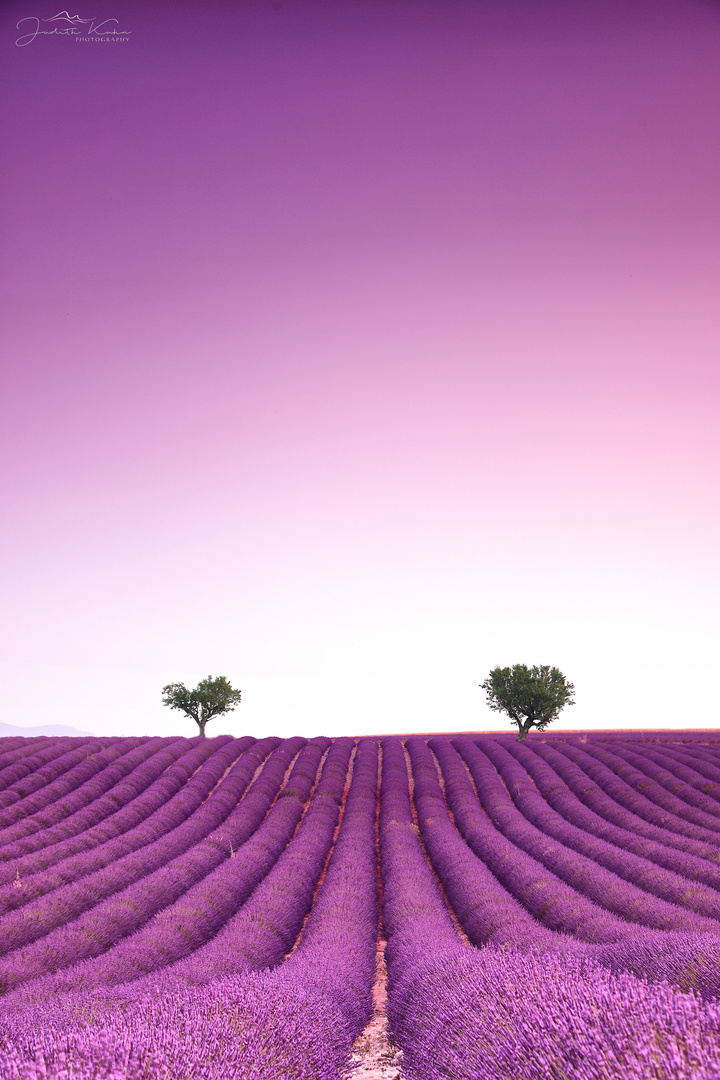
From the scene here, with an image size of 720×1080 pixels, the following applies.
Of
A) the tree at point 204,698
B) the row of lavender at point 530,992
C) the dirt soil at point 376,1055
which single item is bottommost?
the dirt soil at point 376,1055

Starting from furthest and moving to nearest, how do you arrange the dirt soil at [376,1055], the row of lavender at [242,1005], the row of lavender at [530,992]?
1. the dirt soil at [376,1055]
2. the row of lavender at [242,1005]
3. the row of lavender at [530,992]

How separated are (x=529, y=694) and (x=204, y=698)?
14949mm

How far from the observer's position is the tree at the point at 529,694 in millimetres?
29078

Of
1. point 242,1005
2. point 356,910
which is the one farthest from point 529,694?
point 242,1005

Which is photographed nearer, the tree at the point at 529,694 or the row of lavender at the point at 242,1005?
the row of lavender at the point at 242,1005

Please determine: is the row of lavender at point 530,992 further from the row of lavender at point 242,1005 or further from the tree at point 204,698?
the tree at point 204,698

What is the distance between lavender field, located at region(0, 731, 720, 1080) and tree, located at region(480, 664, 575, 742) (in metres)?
5.79

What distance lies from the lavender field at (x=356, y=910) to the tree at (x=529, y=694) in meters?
5.79

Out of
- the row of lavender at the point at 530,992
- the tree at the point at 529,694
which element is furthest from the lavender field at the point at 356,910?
the tree at the point at 529,694

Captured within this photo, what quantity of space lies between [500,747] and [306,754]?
676 cm

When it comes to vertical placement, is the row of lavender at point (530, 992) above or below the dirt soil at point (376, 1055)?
above

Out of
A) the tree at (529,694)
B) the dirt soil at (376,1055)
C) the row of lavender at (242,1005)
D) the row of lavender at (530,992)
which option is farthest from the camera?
the tree at (529,694)

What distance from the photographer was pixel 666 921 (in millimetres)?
6617

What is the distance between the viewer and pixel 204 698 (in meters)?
31.3
